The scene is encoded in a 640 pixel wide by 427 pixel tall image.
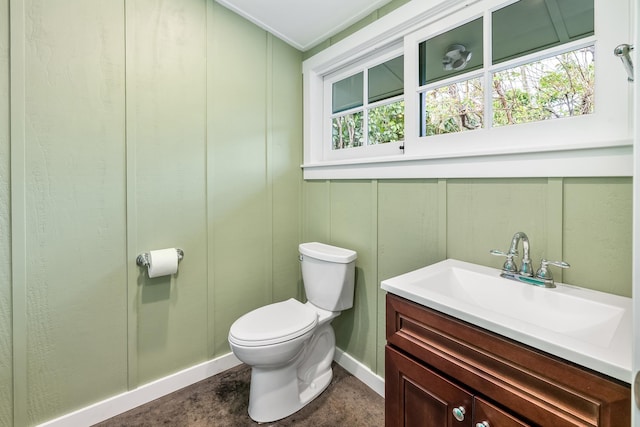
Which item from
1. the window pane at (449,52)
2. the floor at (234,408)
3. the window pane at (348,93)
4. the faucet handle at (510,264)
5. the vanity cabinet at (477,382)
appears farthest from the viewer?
the window pane at (348,93)

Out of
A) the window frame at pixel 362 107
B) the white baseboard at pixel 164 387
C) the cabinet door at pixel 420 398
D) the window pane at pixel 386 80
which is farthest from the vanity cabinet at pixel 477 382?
the window pane at pixel 386 80

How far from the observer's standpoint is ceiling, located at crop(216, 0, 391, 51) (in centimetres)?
165

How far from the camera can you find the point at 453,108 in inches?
55.2

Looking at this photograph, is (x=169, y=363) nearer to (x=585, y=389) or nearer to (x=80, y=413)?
(x=80, y=413)

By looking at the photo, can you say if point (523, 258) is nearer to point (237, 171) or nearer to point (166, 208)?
point (237, 171)

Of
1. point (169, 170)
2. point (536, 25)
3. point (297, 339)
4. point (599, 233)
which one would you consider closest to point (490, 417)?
point (599, 233)

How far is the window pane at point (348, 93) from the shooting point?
6.21 ft

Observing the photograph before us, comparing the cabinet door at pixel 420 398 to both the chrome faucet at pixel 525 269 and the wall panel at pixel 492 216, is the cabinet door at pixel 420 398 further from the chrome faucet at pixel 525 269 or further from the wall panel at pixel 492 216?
the wall panel at pixel 492 216

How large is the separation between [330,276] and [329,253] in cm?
13

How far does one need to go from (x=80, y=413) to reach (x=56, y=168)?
3.81 feet

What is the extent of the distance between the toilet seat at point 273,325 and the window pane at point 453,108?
116cm

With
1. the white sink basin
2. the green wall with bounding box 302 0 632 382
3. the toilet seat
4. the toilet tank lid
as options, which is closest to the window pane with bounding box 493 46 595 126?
the green wall with bounding box 302 0 632 382

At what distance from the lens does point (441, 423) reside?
872 millimetres

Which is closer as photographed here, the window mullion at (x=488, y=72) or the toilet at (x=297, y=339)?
the window mullion at (x=488, y=72)
